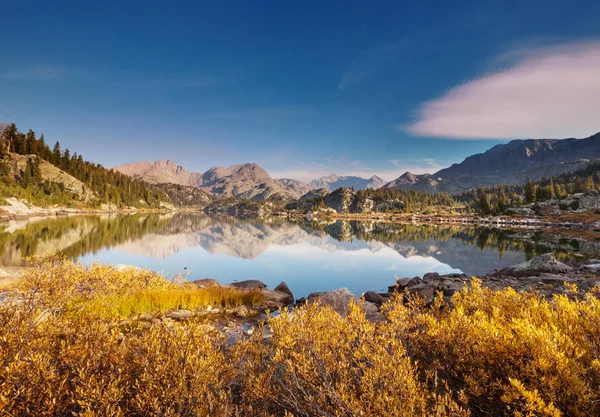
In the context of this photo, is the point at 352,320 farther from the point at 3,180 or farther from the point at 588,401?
the point at 3,180

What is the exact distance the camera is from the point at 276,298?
2031 cm

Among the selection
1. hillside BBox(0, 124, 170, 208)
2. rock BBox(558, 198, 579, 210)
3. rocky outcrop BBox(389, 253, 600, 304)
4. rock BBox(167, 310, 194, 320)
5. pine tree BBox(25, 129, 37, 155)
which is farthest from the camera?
pine tree BBox(25, 129, 37, 155)

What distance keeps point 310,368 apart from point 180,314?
12166mm

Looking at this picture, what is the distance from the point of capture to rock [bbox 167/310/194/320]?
580 inches

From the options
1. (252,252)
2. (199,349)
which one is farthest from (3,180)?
(199,349)

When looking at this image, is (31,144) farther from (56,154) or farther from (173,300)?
(173,300)

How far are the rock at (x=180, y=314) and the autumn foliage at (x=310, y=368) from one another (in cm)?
851

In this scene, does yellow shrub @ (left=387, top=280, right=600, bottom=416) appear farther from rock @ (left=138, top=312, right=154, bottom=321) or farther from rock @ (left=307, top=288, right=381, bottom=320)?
rock @ (left=138, top=312, right=154, bottom=321)

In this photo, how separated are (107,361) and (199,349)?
1.61m

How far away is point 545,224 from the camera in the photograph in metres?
102

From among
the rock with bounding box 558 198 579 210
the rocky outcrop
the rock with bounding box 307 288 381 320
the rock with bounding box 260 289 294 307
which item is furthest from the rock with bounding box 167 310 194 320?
the rock with bounding box 558 198 579 210

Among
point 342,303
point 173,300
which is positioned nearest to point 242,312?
point 173,300

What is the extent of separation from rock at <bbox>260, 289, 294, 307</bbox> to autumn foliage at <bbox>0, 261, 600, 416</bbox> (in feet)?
43.0

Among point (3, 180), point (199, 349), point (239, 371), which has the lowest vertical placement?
point (239, 371)
